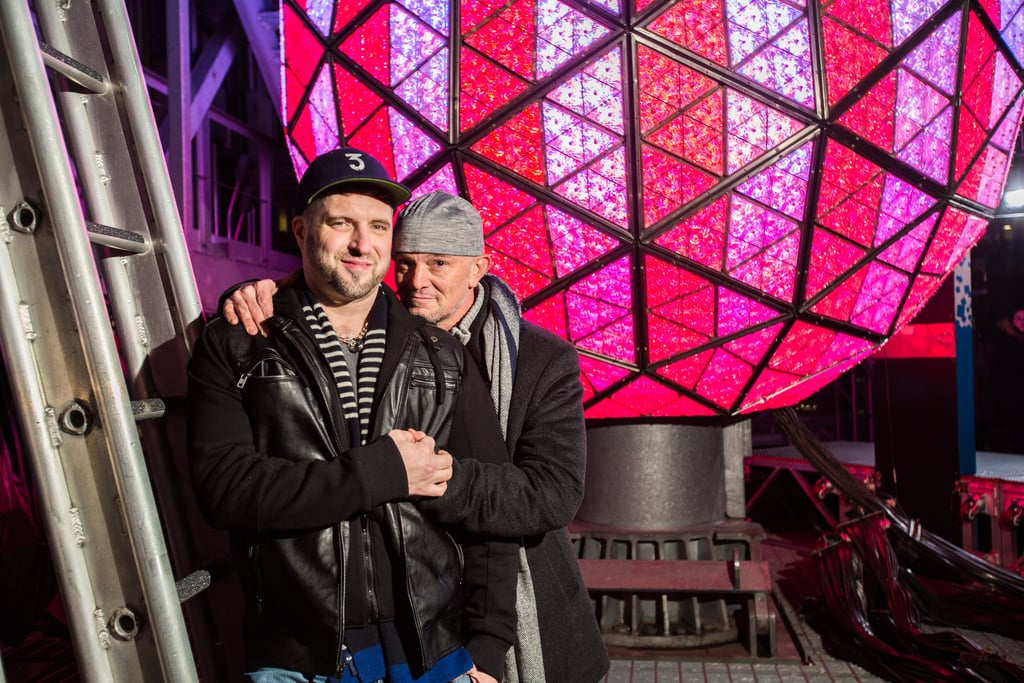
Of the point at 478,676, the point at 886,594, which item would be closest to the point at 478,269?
the point at 478,676

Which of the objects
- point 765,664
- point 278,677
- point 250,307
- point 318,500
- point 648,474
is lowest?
point 765,664

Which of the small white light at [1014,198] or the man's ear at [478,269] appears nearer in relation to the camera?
the man's ear at [478,269]

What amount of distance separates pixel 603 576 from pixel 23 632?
292 cm

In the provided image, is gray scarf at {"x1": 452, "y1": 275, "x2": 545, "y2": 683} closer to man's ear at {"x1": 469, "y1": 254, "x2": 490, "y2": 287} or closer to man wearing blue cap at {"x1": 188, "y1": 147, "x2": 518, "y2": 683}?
man's ear at {"x1": 469, "y1": 254, "x2": 490, "y2": 287}

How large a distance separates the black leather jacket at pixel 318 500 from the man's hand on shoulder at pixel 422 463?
27mm

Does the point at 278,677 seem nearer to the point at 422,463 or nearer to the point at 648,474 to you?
the point at 422,463

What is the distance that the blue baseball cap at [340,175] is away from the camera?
5.86 ft

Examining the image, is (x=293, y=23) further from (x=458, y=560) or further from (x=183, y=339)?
(x=458, y=560)

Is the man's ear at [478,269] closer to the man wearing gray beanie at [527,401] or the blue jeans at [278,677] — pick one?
the man wearing gray beanie at [527,401]

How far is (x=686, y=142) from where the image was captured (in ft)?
11.4

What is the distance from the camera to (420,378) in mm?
1890

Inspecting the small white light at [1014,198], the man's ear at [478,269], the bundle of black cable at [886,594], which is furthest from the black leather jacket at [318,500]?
the small white light at [1014,198]

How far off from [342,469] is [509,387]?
0.66 m

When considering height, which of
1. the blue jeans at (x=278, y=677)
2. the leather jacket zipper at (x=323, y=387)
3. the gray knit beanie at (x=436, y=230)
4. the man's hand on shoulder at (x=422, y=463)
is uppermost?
the gray knit beanie at (x=436, y=230)
